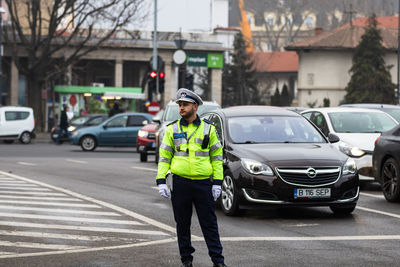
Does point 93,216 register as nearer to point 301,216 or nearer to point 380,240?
point 301,216

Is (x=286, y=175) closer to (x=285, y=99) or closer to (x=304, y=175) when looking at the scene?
(x=304, y=175)

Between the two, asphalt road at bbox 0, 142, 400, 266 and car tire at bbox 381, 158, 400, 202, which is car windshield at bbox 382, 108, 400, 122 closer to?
asphalt road at bbox 0, 142, 400, 266

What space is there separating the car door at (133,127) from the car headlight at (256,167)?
20911 millimetres

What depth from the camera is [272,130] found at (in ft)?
41.9

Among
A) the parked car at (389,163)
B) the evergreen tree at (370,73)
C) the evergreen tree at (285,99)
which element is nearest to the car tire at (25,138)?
the parked car at (389,163)

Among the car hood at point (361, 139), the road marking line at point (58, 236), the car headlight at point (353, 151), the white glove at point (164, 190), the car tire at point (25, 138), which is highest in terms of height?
the white glove at point (164, 190)

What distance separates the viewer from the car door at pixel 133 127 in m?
32.4

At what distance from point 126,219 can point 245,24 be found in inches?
4300

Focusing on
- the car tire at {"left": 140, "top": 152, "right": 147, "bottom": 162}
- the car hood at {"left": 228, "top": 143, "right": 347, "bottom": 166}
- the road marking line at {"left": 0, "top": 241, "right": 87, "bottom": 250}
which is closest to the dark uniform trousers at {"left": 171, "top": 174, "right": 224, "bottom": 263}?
the road marking line at {"left": 0, "top": 241, "right": 87, "bottom": 250}

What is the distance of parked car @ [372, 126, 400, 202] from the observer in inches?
529

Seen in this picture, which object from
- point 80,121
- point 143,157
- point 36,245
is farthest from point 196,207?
point 80,121

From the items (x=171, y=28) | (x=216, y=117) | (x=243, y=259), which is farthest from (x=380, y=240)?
(x=171, y=28)

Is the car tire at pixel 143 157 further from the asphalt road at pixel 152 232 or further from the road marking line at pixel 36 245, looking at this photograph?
the road marking line at pixel 36 245

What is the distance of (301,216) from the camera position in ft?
38.9
